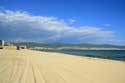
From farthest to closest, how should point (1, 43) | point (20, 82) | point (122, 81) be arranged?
1. point (1, 43)
2. point (122, 81)
3. point (20, 82)

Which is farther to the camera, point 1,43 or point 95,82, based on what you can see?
point 1,43

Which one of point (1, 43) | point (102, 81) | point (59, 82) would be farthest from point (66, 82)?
point (1, 43)

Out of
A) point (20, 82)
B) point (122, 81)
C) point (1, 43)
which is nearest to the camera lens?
point (20, 82)

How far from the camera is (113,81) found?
9281 mm

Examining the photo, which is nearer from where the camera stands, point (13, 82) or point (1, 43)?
point (13, 82)

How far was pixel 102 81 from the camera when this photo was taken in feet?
30.2

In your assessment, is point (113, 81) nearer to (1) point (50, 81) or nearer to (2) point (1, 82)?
(1) point (50, 81)

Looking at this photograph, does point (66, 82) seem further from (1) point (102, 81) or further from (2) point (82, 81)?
(1) point (102, 81)

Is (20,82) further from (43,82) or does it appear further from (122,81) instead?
(122,81)

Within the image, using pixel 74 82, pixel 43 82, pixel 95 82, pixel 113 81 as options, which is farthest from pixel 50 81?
pixel 113 81

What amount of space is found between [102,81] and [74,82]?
4.18ft

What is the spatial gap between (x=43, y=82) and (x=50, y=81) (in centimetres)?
41

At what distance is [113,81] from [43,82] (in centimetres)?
302

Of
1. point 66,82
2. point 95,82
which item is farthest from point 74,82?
point 95,82
